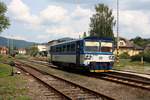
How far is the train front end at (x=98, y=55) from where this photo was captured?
959 inches

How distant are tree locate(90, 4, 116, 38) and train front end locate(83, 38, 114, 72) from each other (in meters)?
52.2

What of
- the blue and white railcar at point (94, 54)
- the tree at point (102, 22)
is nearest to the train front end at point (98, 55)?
the blue and white railcar at point (94, 54)

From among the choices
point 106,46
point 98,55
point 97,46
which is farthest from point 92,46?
point 106,46

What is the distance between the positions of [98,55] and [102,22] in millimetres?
57835

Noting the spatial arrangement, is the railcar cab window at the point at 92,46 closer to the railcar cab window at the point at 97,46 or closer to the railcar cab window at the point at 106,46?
the railcar cab window at the point at 97,46

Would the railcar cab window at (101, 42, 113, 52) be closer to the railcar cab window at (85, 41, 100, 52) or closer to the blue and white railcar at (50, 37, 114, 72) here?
the blue and white railcar at (50, 37, 114, 72)

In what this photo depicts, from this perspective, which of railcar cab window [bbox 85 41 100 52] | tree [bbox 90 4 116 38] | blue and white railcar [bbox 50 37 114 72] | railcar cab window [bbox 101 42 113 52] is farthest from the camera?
tree [bbox 90 4 116 38]

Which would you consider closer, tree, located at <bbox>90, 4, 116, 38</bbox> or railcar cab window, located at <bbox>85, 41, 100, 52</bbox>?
railcar cab window, located at <bbox>85, 41, 100, 52</bbox>

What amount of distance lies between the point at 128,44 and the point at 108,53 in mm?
87835

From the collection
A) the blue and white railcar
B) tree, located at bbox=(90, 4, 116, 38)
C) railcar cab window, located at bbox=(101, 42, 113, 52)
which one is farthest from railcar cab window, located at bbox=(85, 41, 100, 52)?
tree, located at bbox=(90, 4, 116, 38)

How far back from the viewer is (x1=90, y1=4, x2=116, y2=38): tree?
7874 centimetres

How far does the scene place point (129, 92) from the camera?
14.7m

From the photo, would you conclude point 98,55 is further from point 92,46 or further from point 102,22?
point 102,22

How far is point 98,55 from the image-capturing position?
24.6m
